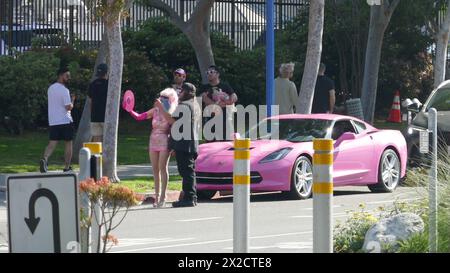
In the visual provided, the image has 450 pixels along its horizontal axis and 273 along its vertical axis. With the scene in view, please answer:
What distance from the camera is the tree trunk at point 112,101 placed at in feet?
59.9

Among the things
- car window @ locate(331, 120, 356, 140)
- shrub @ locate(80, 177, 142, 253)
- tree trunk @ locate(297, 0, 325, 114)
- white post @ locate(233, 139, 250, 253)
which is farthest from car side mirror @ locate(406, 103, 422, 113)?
shrub @ locate(80, 177, 142, 253)

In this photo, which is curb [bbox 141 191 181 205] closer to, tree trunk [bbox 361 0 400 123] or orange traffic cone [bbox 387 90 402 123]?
tree trunk [bbox 361 0 400 123]

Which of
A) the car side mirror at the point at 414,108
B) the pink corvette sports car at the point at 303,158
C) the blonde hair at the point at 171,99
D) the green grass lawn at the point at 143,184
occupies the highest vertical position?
the blonde hair at the point at 171,99

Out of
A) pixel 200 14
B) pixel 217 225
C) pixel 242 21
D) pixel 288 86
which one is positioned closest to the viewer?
pixel 217 225

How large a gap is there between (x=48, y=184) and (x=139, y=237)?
541cm

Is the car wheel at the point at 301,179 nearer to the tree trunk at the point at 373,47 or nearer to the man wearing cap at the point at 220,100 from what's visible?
the man wearing cap at the point at 220,100

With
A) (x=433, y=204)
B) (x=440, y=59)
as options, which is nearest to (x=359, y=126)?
(x=433, y=204)

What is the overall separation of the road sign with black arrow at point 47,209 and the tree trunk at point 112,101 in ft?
34.0

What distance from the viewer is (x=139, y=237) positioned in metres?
13.1

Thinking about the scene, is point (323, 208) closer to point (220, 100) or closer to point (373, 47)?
point (220, 100)

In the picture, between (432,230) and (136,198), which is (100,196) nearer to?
(136,198)

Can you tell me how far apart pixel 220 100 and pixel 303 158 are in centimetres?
299

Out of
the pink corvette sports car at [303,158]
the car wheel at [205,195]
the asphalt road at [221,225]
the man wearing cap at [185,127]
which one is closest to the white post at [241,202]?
the asphalt road at [221,225]

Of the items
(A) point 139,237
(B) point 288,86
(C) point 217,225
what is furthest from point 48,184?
(B) point 288,86
